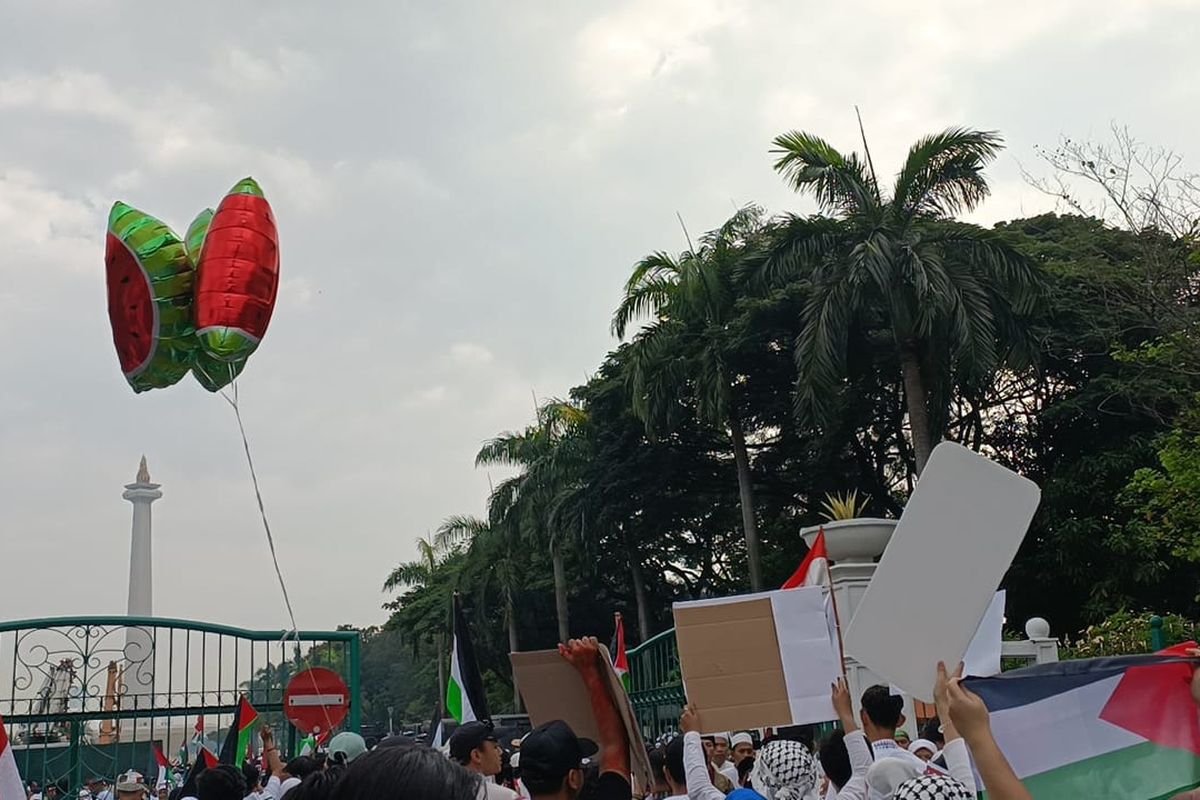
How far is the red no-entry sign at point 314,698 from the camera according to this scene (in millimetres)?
10891

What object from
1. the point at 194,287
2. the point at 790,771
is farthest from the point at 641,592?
the point at 790,771

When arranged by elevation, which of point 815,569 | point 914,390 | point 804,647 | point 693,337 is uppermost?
point 693,337

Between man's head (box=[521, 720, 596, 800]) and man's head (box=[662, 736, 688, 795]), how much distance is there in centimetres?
135

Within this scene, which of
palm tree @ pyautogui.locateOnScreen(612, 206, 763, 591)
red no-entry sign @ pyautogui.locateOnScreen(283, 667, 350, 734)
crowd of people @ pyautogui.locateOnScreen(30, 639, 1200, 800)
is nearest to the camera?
crowd of people @ pyautogui.locateOnScreen(30, 639, 1200, 800)

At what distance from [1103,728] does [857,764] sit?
1.11 meters

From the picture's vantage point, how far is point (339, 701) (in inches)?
442

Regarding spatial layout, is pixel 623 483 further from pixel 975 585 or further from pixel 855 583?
pixel 975 585

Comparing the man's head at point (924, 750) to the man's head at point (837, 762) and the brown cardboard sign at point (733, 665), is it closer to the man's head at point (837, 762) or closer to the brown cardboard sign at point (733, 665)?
the brown cardboard sign at point (733, 665)

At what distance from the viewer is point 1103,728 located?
9.44ft

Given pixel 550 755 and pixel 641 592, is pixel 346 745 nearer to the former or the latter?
pixel 550 755

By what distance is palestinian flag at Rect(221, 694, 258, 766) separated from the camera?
349 inches

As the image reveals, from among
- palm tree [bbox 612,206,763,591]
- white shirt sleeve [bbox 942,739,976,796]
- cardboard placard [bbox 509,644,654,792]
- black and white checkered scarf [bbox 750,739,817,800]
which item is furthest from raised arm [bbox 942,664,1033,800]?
palm tree [bbox 612,206,763,591]

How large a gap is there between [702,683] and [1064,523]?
20220 mm

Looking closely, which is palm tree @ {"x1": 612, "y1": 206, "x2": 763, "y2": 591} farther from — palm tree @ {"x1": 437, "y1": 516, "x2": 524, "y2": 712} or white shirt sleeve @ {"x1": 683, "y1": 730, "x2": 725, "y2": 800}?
white shirt sleeve @ {"x1": 683, "y1": 730, "x2": 725, "y2": 800}
